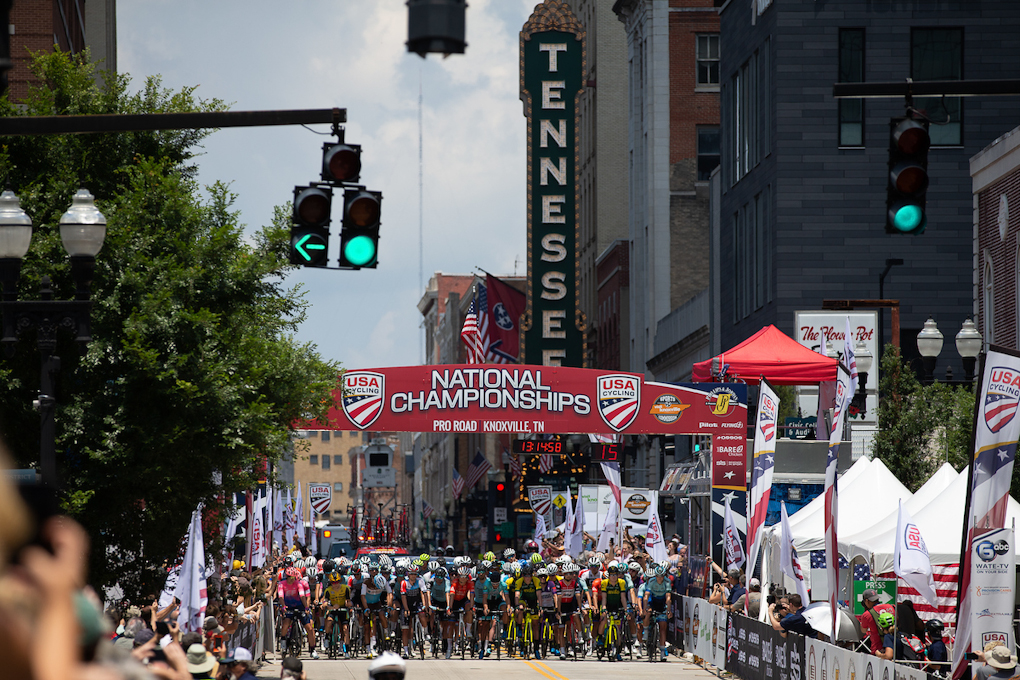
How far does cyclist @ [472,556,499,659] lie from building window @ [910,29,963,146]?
864 inches

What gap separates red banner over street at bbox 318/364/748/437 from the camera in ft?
114

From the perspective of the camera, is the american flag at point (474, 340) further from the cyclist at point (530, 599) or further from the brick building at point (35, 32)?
the cyclist at point (530, 599)

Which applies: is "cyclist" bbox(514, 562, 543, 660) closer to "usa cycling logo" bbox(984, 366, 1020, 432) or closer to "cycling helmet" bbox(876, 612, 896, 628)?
"cycling helmet" bbox(876, 612, 896, 628)

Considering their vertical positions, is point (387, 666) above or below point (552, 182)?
below

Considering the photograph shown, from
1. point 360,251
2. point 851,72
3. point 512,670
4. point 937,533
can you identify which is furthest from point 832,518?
point 851,72

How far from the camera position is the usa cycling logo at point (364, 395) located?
3462cm

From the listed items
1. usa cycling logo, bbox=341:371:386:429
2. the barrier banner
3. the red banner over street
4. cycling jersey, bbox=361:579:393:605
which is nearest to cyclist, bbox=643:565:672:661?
the barrier banner

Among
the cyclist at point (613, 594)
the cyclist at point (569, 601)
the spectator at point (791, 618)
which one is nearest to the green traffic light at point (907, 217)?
the spectator at point (791, 618)

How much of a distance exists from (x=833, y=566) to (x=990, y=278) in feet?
51.9

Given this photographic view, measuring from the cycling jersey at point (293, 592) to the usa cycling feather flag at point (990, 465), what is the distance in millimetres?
17268

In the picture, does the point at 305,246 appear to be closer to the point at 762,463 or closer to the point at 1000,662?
the point at 1000,662

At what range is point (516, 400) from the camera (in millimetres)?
35094

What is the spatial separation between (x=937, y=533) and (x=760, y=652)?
3270 millimetres

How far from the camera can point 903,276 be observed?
4422cm
